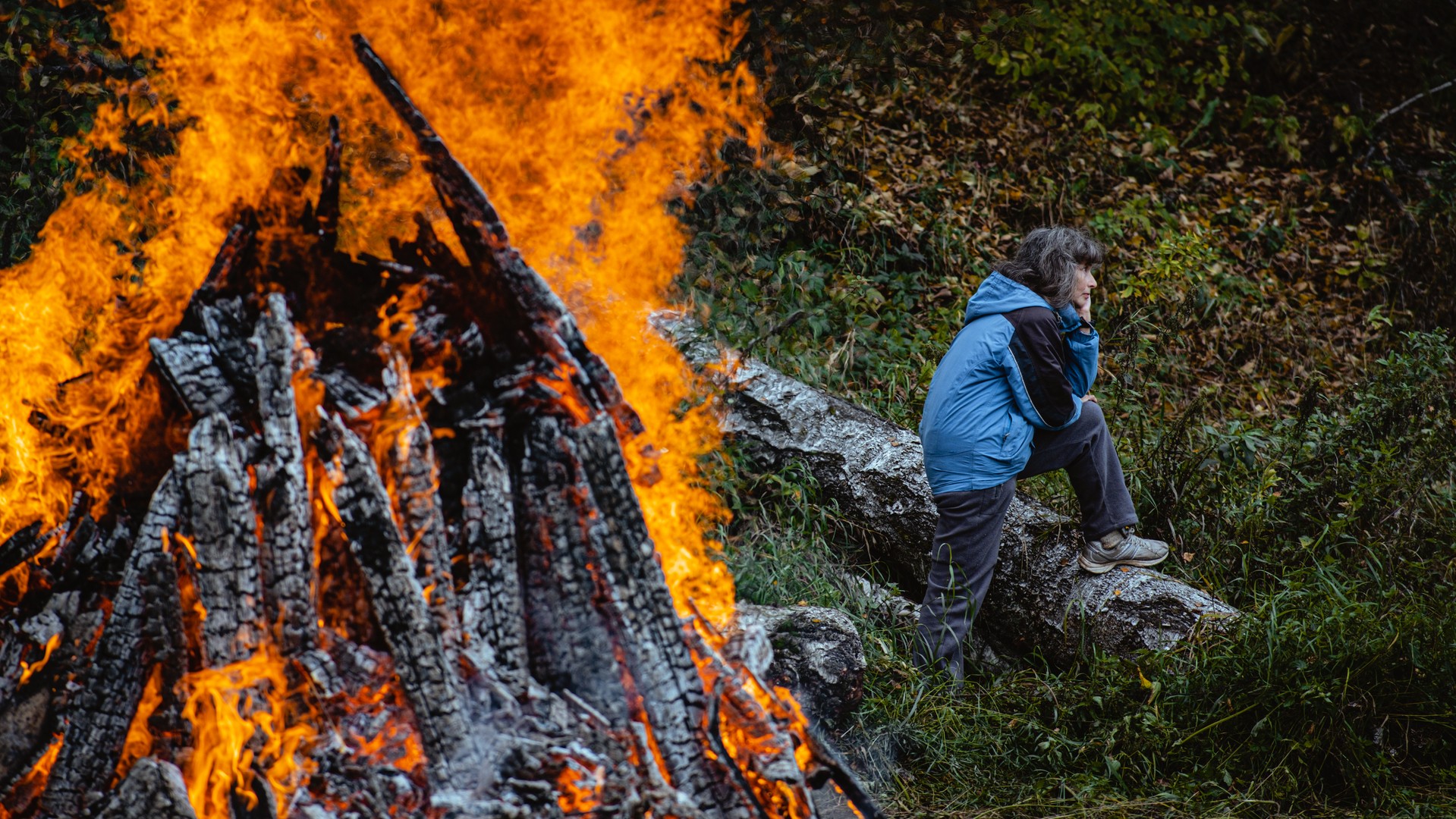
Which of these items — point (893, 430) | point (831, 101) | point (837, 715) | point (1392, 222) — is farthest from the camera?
point (1392, 222)

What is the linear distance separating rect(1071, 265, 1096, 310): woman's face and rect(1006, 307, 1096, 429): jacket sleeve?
0.20m

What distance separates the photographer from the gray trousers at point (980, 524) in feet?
13.9

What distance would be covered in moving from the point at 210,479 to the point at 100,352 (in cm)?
61

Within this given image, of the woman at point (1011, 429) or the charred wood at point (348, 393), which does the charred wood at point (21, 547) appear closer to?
the charred wood at point (348, 393)

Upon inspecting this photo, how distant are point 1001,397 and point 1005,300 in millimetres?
431

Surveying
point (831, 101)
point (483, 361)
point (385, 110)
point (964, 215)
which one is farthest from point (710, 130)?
point (483, 361)

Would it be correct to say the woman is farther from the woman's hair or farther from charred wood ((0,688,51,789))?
charred wood ((0,688,51,789))

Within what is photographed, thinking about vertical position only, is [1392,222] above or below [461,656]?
above

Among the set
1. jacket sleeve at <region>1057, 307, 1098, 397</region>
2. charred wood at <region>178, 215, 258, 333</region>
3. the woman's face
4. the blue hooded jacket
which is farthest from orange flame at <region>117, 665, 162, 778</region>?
the woman's face

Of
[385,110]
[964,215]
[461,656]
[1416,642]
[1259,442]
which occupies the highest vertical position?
[964,215]

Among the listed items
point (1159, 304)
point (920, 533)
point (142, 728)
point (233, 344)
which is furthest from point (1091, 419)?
point (1159, 304)

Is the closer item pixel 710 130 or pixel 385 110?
pixel 385 110

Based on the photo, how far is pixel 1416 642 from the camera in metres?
3.78

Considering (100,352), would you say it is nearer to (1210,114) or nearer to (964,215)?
(964,215)
